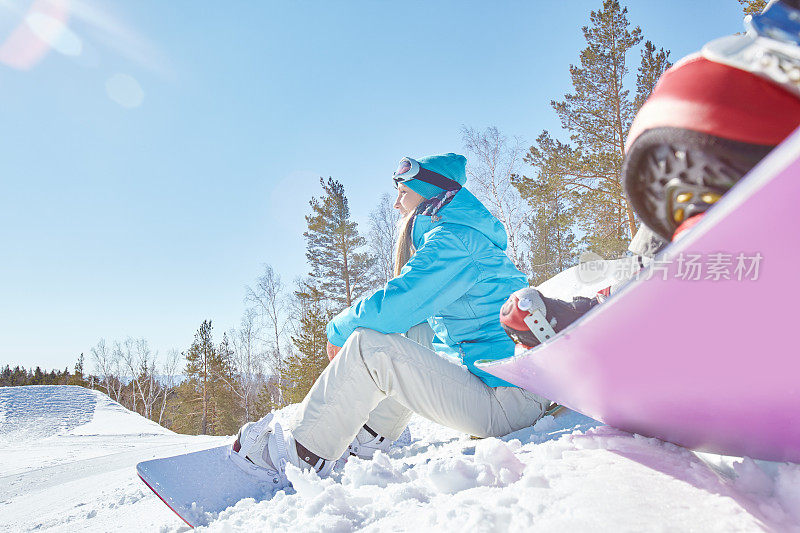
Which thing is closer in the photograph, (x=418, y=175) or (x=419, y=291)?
(x=419, y=291)

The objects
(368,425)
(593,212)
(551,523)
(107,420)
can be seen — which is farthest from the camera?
(593,212)

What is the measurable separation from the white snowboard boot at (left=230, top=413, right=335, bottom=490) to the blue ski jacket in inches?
16.7

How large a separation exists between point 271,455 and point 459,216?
122 centimetres

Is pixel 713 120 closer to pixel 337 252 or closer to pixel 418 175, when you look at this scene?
pixel 418 175

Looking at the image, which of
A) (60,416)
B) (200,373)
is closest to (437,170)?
(60,416)

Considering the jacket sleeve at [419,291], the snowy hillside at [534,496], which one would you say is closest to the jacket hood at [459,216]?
the jacket sleeve at [419,291]

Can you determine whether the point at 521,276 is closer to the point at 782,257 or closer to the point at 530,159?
the point at 782,257

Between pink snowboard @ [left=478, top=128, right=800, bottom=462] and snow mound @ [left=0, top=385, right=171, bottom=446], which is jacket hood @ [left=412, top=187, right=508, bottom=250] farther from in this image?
snow mound @ [left=0, top=385, right=171, bottom=446]

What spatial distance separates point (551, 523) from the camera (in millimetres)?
649

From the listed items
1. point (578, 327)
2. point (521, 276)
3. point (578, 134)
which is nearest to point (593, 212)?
point (578, 134)

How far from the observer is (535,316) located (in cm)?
111

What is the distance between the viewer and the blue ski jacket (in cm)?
160

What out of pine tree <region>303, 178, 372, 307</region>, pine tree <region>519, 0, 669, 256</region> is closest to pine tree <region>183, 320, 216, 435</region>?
pine tree <region>303, 178, 372, 307</region>

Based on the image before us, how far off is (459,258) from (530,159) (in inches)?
455
